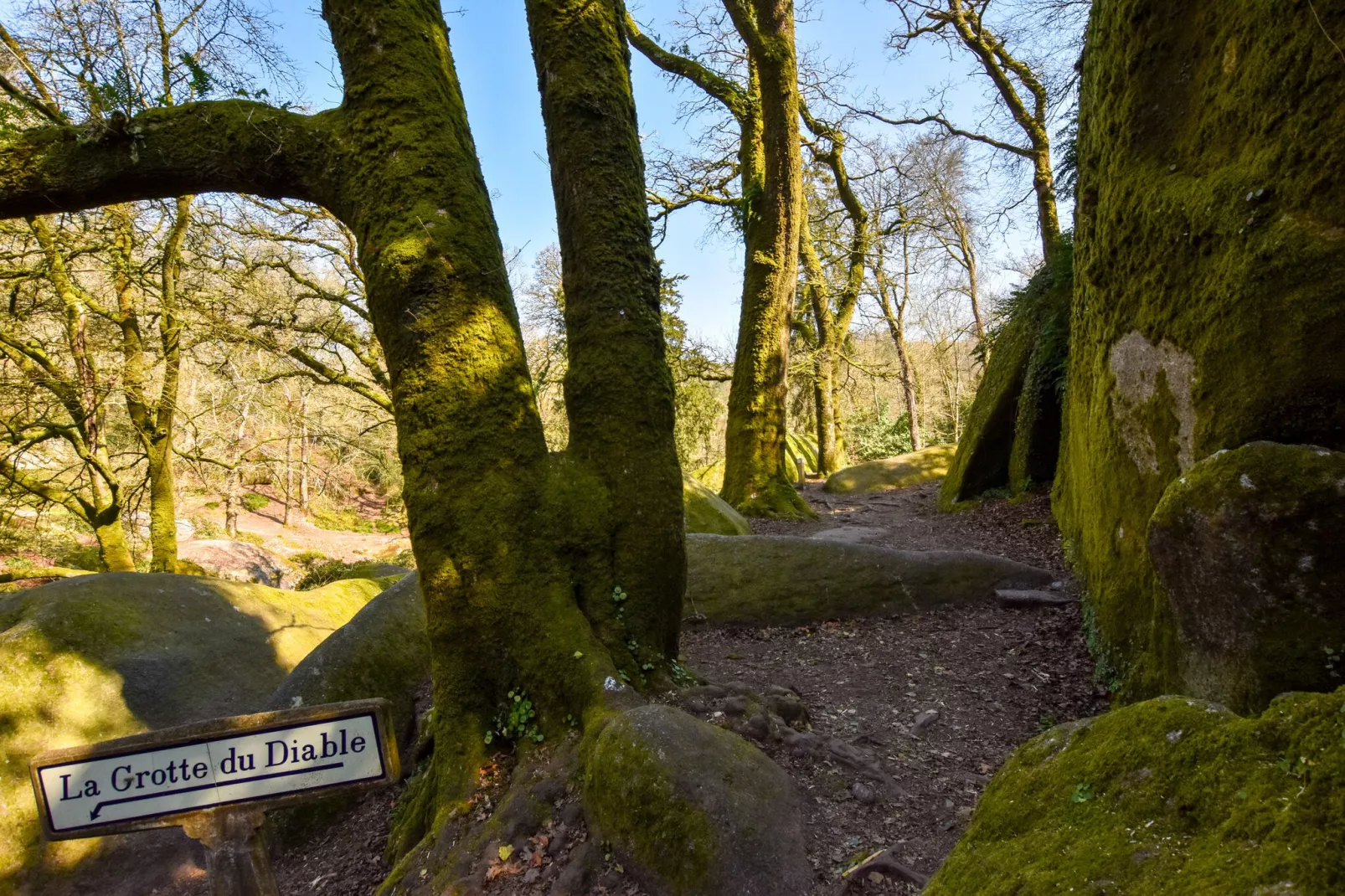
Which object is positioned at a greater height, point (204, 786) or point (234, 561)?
point (204, 786)

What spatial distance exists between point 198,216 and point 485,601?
32.8 feet

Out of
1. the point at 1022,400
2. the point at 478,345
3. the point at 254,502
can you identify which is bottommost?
the point at 254,502

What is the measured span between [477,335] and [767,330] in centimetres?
732

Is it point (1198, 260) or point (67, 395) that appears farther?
point (67, 395)

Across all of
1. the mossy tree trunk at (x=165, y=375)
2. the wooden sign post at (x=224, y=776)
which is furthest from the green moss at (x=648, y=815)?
the mossy tree trunk at (x=165, y=375)

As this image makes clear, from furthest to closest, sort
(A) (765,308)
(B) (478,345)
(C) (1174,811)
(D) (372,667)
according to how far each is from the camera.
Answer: (A) (765,308)
(D) (372,667)
(B) (478,345)
(C) (1174,811)

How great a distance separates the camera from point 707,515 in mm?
8344

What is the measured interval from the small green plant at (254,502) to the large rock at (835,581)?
23.7 m

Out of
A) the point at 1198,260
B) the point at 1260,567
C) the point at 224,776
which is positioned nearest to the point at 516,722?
the point at 224,776

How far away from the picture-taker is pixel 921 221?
1888 cm

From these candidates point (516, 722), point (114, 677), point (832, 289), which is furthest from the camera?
point (832, 289)

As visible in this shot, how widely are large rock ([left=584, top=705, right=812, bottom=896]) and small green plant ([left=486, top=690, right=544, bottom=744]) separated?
46cm

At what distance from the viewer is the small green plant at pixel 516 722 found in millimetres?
3115

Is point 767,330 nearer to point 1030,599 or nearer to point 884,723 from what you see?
point 1030,599
